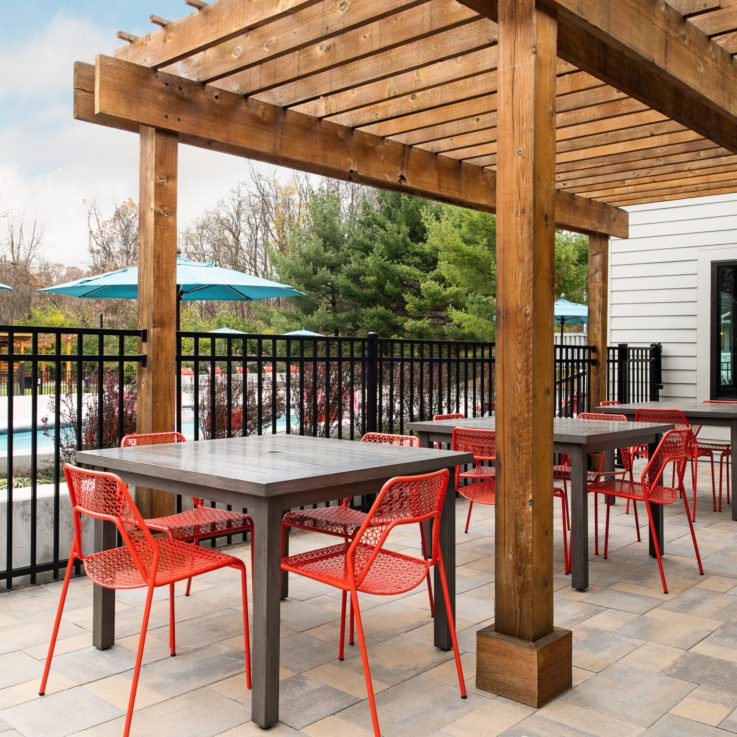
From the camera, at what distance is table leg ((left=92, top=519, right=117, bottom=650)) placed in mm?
3043

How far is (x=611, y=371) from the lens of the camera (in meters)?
8.62

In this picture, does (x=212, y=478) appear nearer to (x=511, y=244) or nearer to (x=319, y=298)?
(x=511, y=244)

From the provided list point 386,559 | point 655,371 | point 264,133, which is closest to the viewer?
point 386,559

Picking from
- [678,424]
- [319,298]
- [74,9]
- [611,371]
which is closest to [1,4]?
[74,9]

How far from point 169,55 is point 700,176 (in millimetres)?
4828

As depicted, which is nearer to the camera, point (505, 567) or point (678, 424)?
point (505, 567)

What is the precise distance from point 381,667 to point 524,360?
4.38 ft

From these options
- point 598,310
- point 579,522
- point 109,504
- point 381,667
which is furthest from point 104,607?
point 598,310

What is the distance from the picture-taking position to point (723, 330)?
8.53 meters

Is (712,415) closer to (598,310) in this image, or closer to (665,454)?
(665,454)

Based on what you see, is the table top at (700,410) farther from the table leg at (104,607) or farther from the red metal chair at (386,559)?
the table leg at (104,607)

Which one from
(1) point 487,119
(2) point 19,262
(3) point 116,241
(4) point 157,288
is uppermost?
(3) point 116,241

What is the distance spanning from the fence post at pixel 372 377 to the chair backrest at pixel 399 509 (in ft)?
9.52

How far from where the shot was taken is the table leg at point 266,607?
238 centimetres
